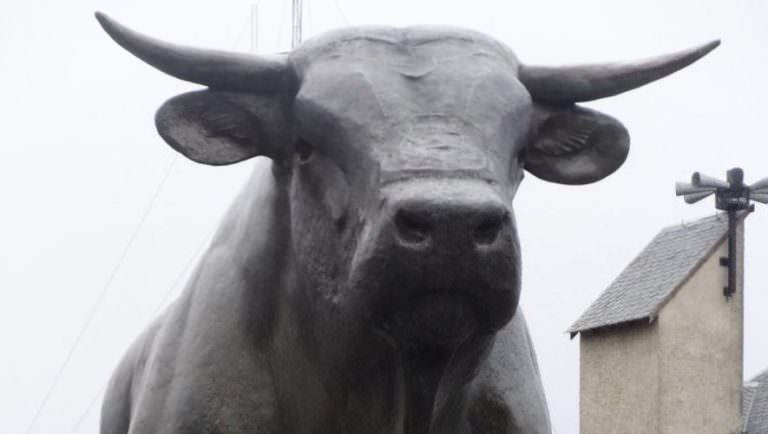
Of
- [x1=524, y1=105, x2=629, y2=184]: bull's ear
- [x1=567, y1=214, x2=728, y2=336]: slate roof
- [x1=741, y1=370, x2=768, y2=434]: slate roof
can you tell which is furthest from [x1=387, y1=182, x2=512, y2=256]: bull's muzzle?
[x1=741, y1=370, x2=768, y2=434]: slate roof

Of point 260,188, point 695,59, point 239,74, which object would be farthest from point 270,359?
point 695,59

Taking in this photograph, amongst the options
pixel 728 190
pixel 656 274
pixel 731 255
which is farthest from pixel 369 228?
pixel 656 274

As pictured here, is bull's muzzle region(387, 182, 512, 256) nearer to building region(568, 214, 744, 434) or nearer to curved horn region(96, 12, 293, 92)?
curved horn region(96, 12, 293, 92)

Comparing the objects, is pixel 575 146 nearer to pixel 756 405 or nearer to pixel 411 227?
pixel 411 227

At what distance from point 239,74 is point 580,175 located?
1.31 meters

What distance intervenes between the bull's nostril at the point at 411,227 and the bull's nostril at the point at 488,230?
0.15m

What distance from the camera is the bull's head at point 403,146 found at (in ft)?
16.0

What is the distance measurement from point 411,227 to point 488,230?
23cm

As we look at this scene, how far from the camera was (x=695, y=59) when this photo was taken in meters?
5.72

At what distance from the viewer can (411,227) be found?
485 centimetres

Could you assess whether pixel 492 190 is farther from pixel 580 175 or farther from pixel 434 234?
pixel 580 175

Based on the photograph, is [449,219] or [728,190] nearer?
[449,219]

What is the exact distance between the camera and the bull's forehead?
5.05 m

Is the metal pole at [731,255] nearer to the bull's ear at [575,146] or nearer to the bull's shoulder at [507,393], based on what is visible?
the bull's shoulder at [507,393]
